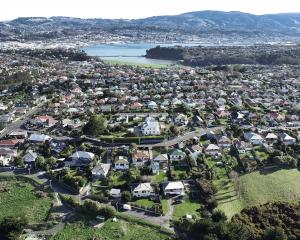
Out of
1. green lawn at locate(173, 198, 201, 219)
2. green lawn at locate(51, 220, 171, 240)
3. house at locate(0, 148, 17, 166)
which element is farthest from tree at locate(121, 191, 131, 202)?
house at locate(0, 148, 17, 166)

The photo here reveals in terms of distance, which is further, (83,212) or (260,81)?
(260,81)

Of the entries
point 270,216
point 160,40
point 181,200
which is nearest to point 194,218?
point 181,200

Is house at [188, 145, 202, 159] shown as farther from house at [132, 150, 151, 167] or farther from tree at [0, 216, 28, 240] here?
tree at [0, 216, 28, 240]

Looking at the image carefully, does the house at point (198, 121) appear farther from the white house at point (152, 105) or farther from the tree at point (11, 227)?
the tree at point (11, 227)

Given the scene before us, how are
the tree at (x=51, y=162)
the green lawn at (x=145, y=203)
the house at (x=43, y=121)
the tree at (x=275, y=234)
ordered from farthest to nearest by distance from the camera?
the house at (x=43, y=121), the tree at (x=51, y=162), the green lawn at (x=145, y=203), the tree at (x=275, y=234)

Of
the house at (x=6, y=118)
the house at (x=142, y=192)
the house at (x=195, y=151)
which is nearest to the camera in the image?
the house at (x=142, y=192)

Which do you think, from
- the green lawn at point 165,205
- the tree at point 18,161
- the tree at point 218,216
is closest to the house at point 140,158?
the green lawn at point 165,205

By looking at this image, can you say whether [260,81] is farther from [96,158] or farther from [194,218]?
[194,218]
